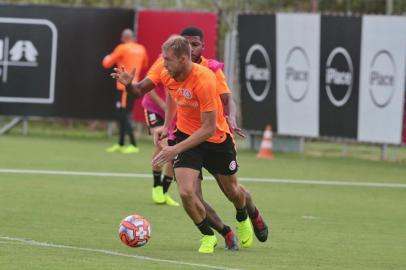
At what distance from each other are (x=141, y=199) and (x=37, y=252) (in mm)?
5549

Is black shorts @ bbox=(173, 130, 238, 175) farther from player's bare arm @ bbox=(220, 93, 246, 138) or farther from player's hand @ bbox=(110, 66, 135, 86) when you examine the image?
player's hand @ bbox=(110, 66, 135, 86)

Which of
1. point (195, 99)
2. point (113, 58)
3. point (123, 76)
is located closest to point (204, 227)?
point (195, 99)

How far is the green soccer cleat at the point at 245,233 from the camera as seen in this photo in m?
11.5

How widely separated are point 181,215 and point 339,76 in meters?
9.91

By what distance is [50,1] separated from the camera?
33.4 meters

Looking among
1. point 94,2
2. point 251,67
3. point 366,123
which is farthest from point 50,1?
point 366,123

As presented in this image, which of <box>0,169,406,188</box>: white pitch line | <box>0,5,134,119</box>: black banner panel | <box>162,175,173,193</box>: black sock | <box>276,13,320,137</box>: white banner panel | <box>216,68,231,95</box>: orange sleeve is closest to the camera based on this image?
<box>216,68,231,95</box>: orange sleeve

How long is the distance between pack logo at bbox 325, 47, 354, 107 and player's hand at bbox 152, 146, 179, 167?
42.7 feet

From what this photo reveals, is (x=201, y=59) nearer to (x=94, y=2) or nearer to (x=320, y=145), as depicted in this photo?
(x=320, y=145)

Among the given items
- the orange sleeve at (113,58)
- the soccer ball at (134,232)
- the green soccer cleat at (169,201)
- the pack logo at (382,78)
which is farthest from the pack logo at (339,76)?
the soccer ball at (134,232)

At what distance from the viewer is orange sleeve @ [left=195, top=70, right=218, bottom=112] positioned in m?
10.5

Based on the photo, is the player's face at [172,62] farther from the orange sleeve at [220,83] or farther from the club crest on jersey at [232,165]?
the orange sleeve at [220,83]

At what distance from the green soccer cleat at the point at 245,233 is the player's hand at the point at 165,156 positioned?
132cm

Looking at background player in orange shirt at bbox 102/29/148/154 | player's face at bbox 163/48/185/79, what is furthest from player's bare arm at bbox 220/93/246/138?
background player in orange shirt at bbox 102/29/148/154
